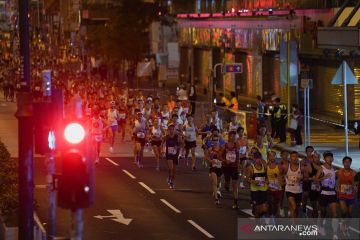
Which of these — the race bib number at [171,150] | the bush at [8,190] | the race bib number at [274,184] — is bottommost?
the bush at [8,190]

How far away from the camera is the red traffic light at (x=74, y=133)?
364 inches

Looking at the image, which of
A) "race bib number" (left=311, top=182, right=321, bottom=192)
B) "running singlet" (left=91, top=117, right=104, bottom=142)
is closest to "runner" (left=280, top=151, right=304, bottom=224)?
"race bib number" (left=311, top=182, right=321, bottom=192)

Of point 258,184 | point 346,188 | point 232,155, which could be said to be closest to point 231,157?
point 232,155

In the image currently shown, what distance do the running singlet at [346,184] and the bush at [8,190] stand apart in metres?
5.49

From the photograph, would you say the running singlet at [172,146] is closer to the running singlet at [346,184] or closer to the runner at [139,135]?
the runner at [139,135]

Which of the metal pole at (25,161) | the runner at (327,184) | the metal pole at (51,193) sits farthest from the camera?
the runner at (327,184)

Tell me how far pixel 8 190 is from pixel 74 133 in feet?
32.0

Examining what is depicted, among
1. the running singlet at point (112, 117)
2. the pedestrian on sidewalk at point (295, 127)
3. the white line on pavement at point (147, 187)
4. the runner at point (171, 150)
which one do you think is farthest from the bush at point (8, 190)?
the pedestrian on sidewalk at point (295, 127)

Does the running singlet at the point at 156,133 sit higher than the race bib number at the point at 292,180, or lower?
higher

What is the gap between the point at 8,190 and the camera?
18.7 metres

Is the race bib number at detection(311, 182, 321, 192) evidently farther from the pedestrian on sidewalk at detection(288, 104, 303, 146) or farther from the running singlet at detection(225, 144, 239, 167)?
the pedestrian on sidewalk at detection(288, 104, 303, 146)

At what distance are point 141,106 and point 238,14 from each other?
2162 centimetres

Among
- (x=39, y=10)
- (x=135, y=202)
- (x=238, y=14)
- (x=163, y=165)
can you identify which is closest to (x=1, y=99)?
(x=39, y=10)

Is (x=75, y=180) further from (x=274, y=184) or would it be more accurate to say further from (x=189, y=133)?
(x=189, y=133)
